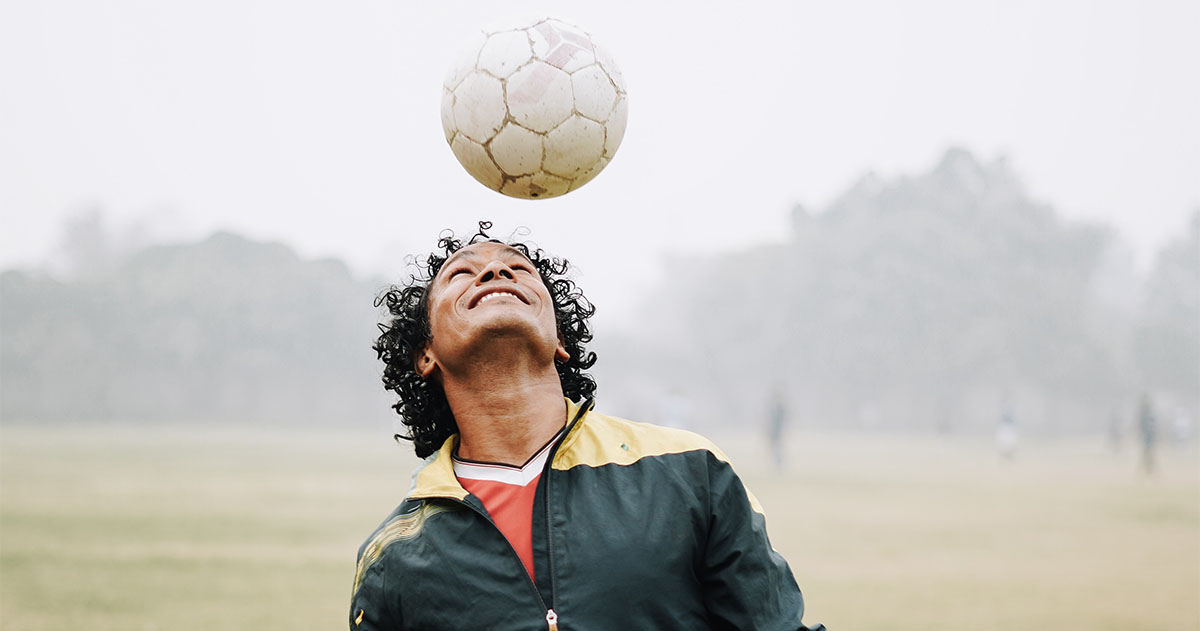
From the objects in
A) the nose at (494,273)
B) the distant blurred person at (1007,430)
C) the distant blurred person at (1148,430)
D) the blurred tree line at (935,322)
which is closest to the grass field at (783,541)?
the distant blurred person at (1148,430)

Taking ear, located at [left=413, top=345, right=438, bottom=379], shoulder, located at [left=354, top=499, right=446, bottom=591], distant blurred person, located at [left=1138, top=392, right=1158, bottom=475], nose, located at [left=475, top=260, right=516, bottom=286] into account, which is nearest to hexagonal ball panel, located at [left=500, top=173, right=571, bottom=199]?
nose, located at [left=475, top=260, right=516, bottom=286]

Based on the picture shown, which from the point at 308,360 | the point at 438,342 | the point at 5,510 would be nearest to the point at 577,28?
the point at 438,342

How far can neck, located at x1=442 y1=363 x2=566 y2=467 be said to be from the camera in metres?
2.79

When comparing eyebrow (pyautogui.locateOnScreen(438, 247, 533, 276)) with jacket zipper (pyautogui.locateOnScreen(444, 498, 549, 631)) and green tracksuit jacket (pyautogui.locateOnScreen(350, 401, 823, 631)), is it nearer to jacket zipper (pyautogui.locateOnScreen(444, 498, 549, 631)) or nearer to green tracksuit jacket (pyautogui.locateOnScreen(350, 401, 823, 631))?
green tracksuit jacket (pyautogui.locateOnScreen(350, 401, 823, 631))

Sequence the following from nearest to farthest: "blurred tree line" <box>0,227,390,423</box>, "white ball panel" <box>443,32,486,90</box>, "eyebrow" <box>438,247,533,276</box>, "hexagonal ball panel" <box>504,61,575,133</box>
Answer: "eyebrow" <box>438,247,533,276</box> → "hexagonal ball panel" <box>504,61,575,133</box> → "white ball panel" <box>443,32,486,90</box> → "blurred tree line" <box>0,227,390,423</box>

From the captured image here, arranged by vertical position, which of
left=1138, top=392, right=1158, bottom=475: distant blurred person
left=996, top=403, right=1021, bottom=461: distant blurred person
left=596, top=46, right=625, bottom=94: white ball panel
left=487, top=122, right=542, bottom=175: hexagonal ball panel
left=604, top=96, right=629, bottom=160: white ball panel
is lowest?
left=996, top=403, right=1021, bottom=461: distant blurred person

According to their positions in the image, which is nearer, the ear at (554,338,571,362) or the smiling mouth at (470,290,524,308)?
the smiling mouth at (470,290,524,308)

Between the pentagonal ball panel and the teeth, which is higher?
the pentagonal ball panel

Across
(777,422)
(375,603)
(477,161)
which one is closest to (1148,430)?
(777,422)

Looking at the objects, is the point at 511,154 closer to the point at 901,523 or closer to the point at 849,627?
the point at 849,627

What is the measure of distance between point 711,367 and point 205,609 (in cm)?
4240

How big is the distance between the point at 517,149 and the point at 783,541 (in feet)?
30.7

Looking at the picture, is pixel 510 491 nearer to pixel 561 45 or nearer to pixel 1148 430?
pixel 561 45

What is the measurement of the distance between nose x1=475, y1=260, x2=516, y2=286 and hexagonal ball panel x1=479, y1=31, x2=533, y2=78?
0.59 metres
